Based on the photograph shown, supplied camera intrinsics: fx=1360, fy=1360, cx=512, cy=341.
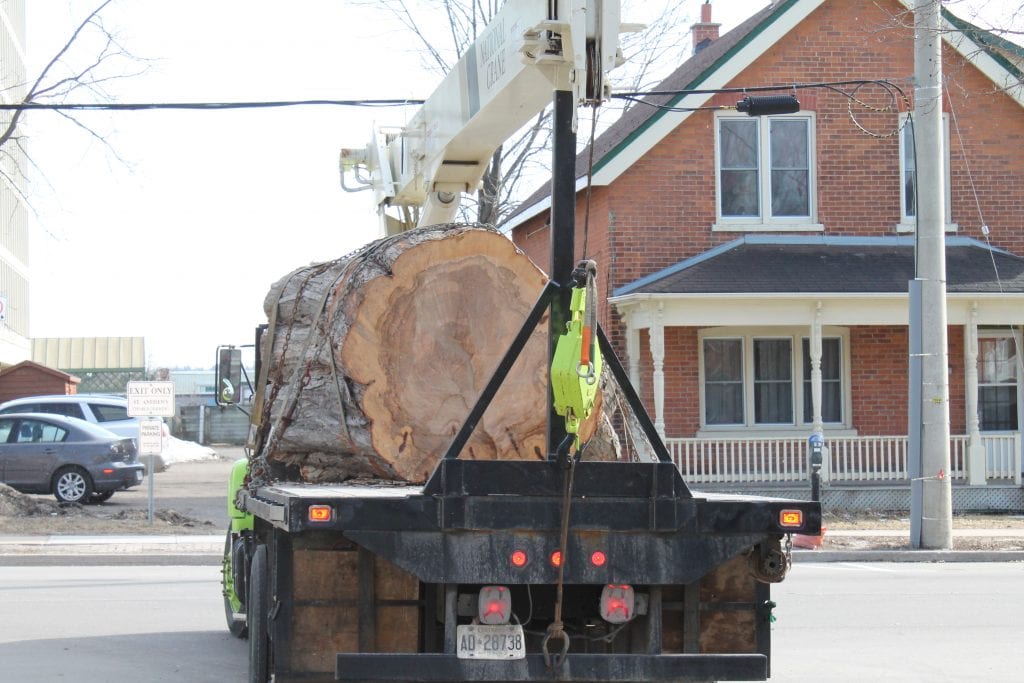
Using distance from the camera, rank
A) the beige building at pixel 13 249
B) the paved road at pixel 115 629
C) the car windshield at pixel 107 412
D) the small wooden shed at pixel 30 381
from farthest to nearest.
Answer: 1. the beige building at pixel 13 249
2. the small wooden shed at pixel 30 381
3. the car windshield at pixel 107 412
4. the paved road at pixel 115 629

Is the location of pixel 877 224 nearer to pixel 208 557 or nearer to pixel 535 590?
pixel 208 557

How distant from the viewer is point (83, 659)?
8.96 meters

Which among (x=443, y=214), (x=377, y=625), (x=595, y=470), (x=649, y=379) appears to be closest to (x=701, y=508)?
(x=595, y=470)

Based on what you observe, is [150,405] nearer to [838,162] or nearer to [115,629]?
[115,629]

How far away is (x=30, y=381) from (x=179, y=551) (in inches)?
1061

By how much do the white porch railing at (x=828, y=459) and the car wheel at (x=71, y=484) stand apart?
927cm

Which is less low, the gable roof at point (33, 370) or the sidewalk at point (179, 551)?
the gable roof at point (33, 370)

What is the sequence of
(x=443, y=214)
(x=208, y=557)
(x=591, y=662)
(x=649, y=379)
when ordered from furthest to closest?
1. (x=649, y=379)
2. (x=208, y=557)
3. (x=443, y=214)
4. (x=591, y=662)

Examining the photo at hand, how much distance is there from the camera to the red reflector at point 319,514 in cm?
555

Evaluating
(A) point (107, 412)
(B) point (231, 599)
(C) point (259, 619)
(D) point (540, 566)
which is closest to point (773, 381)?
(A) point (107, 412)

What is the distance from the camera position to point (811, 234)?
2191 centimetres

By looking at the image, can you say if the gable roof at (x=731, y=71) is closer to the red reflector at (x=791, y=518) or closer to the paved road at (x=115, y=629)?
the paved road at (x=115, y=629)

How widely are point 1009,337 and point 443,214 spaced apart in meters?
15.3

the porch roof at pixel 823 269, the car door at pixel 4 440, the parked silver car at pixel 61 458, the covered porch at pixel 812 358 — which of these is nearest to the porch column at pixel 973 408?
the covered porch at pixel 812 358
